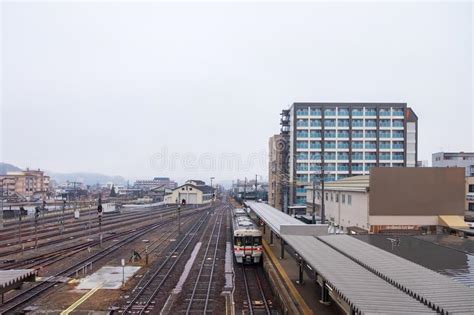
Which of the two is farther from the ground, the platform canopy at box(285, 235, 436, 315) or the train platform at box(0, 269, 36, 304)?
the platform canopy at box(285, 235, 436, 315)

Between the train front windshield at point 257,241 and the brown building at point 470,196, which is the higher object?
the brown building at point 470,196

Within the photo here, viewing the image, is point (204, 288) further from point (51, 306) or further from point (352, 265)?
point (352, 265)

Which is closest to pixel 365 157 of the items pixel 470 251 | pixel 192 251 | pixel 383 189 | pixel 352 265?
pixel 383 189

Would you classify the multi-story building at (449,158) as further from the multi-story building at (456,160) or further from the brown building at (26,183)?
the brown building at (26,183)

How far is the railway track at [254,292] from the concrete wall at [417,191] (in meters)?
9.90

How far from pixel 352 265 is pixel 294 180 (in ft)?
149

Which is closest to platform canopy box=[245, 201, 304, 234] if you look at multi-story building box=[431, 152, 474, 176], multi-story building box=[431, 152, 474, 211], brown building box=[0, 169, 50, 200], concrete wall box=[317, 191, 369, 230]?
concrete wall box=[317, 191, 369, 230]

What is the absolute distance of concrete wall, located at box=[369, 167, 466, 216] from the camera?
25156mm

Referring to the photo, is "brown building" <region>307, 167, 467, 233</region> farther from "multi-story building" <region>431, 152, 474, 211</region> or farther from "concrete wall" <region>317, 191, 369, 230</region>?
"multi-story building" <region>431, 152, 474, 211</region>

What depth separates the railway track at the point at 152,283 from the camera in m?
13.6

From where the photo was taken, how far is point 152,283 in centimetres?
1706

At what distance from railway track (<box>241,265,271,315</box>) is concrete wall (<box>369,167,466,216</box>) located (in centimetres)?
990

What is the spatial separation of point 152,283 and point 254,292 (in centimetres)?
454

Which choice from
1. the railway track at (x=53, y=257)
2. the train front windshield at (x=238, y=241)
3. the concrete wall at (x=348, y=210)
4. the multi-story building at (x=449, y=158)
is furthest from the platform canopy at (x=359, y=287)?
the multi-story building at (x=449, y=158)
